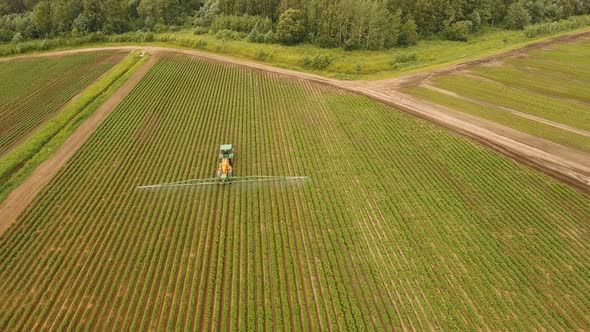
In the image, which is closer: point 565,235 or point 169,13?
point 565,235

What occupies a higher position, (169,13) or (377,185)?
(169,13)

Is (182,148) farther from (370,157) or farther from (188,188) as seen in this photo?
(370,157)

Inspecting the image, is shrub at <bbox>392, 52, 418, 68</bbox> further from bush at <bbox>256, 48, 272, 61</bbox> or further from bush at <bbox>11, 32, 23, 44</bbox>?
bush at <bbox>11, 32, 23, 44</bbox>

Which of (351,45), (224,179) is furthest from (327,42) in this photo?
(224,179)

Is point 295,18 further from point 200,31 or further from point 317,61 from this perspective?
point 200,31

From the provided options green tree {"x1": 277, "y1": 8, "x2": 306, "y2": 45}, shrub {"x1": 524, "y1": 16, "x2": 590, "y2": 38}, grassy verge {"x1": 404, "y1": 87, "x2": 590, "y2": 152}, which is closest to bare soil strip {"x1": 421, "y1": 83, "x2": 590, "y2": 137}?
grassy verge {"x1": 404, "y1": 87, "x2": 590, "y2": 152}

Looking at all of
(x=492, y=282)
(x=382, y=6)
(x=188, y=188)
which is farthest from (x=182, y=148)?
(x=382, y=6)
